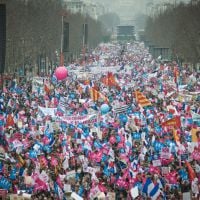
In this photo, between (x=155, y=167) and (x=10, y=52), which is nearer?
(x=155, y=167)

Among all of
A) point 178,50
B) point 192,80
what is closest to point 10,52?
point 192,80

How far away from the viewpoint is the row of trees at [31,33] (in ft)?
156

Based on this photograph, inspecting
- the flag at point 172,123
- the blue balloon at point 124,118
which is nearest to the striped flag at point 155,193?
the flag at point 172,123

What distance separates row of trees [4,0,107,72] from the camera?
156ft

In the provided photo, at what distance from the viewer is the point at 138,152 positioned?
63.1 feet

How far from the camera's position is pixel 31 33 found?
54.6m

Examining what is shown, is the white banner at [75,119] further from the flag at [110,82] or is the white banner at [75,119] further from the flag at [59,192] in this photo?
the flag at [110,82]

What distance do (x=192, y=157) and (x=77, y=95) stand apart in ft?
51.9

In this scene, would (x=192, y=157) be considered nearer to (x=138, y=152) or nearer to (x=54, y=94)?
(x=138, y=152)

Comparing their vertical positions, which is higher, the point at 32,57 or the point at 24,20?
the point at 24,20

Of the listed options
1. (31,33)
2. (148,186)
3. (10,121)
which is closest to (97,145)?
(148,186)

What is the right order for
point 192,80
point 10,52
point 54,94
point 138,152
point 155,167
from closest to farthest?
1. point 155,167
2. point 138,152
3. point 54,94
4. point 192,80
5. point 10,52

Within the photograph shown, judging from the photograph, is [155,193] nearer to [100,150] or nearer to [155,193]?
[155,193]

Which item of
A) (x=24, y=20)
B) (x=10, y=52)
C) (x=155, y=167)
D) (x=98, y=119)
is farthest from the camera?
(x=24, y=20)
